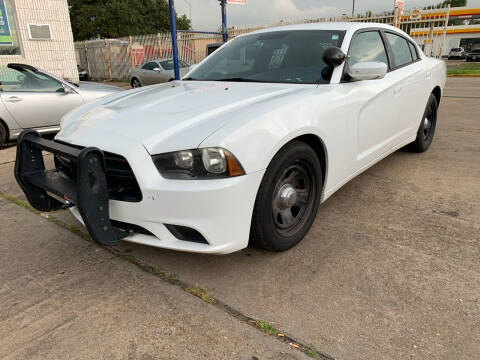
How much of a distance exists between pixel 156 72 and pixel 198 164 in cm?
1319

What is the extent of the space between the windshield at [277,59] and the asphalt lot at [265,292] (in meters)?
1.20

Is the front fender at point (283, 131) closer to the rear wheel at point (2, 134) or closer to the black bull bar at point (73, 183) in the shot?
the black bull bar at point (73, 183)

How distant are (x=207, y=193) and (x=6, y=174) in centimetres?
377

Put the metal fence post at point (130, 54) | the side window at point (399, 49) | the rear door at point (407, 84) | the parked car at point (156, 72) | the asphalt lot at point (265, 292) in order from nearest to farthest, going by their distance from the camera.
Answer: the asphalt lot at point (265, 292) < the rear door at point (407, 84) < the side window at point (399, 49) < the parked car at point (156, 72) < the metal fence post at point (130, 54)

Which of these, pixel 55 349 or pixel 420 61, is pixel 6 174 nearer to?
pixel 55 349

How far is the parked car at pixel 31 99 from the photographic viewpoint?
5.94 m

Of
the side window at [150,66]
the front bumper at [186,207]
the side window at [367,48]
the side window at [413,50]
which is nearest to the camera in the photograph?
the front bumper at [186,207]

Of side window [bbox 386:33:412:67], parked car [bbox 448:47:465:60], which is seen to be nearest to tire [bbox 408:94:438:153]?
side window [bbox 386:33:412:67]

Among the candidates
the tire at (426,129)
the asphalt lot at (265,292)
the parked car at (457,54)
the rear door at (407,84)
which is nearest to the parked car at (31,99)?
the asphalt lot at (265,292)

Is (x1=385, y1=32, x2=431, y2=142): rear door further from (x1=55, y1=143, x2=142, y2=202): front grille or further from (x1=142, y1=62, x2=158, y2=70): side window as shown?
(x1=142, y1=62, x2=158, y2=70): side window

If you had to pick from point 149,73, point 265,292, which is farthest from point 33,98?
point 149,73

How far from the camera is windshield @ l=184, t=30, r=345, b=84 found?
3.08 meters

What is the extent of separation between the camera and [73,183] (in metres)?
2.48

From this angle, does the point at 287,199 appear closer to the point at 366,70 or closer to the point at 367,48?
the point at 366,70
